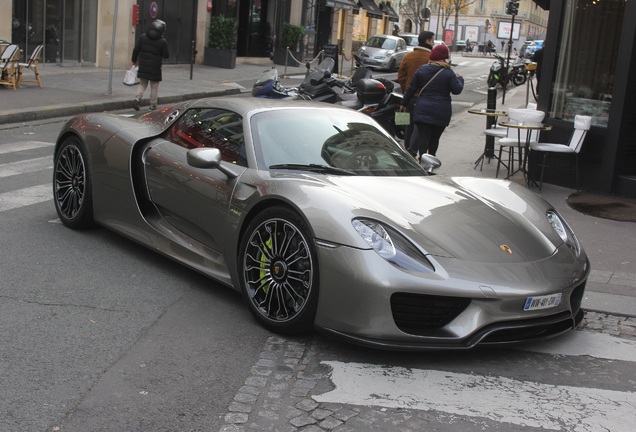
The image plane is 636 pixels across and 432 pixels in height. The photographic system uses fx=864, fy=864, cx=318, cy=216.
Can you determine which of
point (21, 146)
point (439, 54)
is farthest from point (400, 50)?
point (439, 54)

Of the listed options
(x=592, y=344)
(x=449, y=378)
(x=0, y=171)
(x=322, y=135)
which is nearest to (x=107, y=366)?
(x=449, y=378)

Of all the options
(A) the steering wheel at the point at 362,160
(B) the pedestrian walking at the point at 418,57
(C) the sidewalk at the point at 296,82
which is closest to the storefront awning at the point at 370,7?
(C) the sidewalk at the point at 296,82

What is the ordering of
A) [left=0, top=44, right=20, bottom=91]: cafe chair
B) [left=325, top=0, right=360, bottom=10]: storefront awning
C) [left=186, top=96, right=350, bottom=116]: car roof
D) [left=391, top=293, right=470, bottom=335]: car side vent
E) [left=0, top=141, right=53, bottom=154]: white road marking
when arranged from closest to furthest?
1. [left=391, top=293, right=470, bottom=335]: car side vent
2. [left=186, top=96, right=350, bottom=116]: car roof
3. [left=0, top=141, right=53, bottom=154]: white road marking
4. [left=0, top=44, right=20, bottom=91]: cafe chair
5. [left=325, top=0, right=360, bottom=10]: storefront awning

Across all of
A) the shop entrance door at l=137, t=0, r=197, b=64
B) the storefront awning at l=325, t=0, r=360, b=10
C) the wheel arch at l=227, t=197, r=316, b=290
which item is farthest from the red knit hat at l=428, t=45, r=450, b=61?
the storefront awning at l=325, t=0, r=360, b=10

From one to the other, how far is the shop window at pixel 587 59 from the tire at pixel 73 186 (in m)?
6.76

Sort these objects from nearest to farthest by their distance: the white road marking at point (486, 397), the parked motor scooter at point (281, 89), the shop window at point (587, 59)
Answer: the white road marking at point (486, 397), the shop window at point (587, 59), the parked motor scooter at point (281, 89)

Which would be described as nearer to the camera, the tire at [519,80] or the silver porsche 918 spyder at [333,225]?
the silver porsche 918 spyder at [333,225]

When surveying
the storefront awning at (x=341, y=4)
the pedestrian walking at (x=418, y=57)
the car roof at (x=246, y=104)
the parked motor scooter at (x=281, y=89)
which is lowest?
the parked motor scooter at (x=281, y=89)

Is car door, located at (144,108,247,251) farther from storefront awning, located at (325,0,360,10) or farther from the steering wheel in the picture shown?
storefront awning, located at (325,0,360,10)

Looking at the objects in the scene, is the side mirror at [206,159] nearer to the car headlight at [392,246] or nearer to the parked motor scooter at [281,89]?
the car headlight at [392,246]

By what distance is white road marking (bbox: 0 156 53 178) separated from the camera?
952cm

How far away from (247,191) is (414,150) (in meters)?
6.31

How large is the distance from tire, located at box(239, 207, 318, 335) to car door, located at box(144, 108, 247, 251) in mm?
377

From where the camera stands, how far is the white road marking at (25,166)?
9.52 meters
